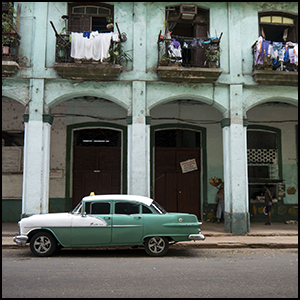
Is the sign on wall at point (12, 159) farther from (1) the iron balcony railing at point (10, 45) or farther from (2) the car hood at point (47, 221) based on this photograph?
(2) the car hood at point (47, 221)

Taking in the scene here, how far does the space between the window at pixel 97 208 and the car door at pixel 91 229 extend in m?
0.05

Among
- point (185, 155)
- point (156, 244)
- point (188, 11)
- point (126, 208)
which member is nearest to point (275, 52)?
point (188, 11)

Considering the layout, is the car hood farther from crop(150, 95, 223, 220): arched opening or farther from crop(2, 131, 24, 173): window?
crop(150, 95, 223, 220): arched opening

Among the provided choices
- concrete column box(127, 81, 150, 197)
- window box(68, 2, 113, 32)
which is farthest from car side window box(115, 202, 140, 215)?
window box(68, 2, 113, 32)

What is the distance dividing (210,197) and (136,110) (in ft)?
17.4

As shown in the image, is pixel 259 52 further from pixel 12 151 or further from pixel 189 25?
pixel 12 151

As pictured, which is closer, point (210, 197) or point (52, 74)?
point (52, 74)

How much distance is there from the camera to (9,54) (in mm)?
11008

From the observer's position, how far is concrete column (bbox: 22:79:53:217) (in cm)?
1073

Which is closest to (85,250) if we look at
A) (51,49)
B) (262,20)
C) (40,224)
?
(40,224)

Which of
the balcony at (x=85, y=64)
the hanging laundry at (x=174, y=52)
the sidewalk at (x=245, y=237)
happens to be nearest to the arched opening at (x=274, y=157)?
the sidewalk at (x=245, y=237)

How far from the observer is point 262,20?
41.0ft

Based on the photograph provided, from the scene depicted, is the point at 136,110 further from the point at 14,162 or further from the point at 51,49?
the point at 14,162

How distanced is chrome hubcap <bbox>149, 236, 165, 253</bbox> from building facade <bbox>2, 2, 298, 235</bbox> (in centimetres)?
284
